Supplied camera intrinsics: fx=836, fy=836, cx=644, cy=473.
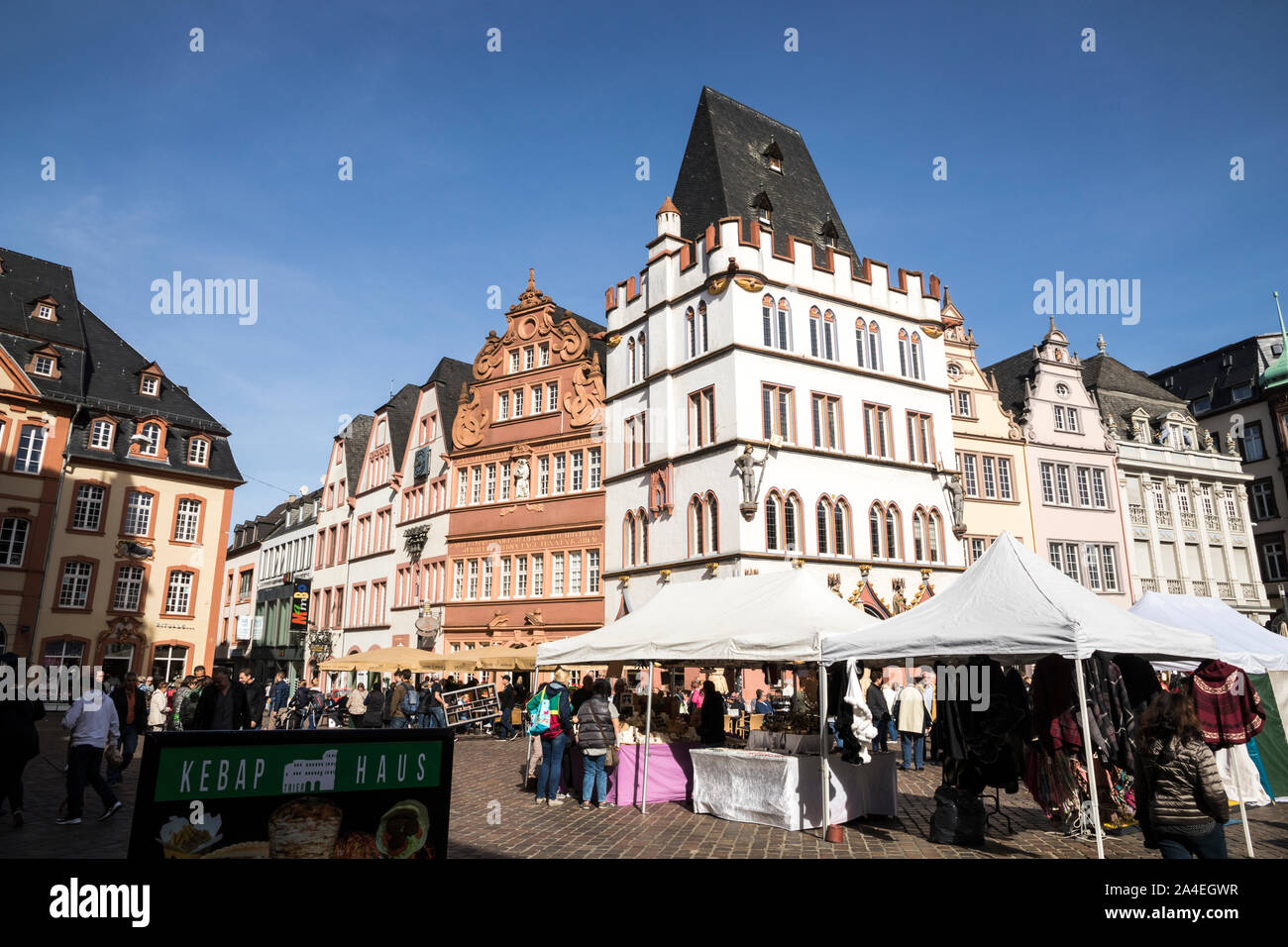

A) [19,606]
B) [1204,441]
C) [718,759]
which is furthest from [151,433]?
[1204,441]

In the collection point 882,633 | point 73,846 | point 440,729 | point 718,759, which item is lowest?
point 73,846

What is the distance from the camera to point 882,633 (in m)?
10.1

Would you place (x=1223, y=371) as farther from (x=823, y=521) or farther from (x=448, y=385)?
(x=448, y=385)

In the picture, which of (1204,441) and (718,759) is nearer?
(718,759)

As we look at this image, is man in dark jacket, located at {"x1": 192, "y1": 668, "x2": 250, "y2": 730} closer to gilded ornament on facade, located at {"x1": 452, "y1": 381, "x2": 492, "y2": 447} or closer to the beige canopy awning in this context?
the beige canopy awning

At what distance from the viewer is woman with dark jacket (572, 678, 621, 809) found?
12516 millimetres

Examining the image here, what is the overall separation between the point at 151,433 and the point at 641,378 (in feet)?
78.7

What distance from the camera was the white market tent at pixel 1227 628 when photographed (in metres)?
12.1

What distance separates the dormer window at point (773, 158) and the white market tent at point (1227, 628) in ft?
87.5

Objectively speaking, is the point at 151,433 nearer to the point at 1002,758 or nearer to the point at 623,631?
the point at 623,631
